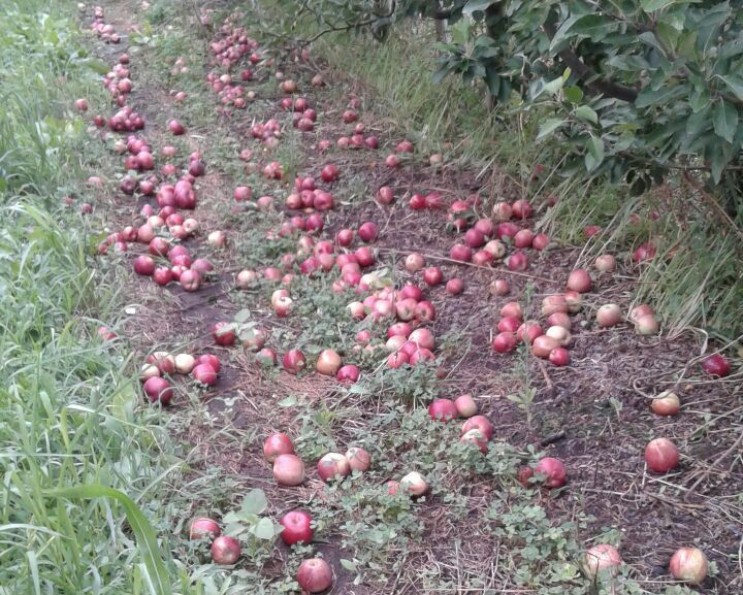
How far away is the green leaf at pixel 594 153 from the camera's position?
2.37 meters

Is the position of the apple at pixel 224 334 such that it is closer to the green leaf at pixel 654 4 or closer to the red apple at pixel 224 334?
the red apple at pixel 224 334

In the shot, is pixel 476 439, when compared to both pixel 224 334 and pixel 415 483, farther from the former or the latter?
pixel 224 334

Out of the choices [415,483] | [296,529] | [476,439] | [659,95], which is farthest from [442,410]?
[659,95]

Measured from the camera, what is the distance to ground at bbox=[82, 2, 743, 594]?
220cm

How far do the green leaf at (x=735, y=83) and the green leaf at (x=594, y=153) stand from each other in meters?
0.46

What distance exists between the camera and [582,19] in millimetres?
2117

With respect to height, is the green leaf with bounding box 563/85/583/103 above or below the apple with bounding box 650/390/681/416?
above

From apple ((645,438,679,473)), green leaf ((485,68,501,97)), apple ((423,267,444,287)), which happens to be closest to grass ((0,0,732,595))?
apple ((645,438,679,473))

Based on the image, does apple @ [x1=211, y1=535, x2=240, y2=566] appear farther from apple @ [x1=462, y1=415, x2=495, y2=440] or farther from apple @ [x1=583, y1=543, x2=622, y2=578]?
apple @ [x1=583, y1=543, x2=622, y2=578]

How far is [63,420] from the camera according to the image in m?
2.16

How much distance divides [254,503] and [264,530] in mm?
127

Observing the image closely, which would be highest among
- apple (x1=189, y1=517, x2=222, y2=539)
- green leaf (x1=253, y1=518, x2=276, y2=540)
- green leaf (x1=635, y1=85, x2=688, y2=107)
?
green leaf (x1=635, y1=85, x2=688, y2=107)

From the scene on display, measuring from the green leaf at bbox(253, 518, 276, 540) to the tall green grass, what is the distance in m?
0.26

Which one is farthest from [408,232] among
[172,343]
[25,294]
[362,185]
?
[25,294]
